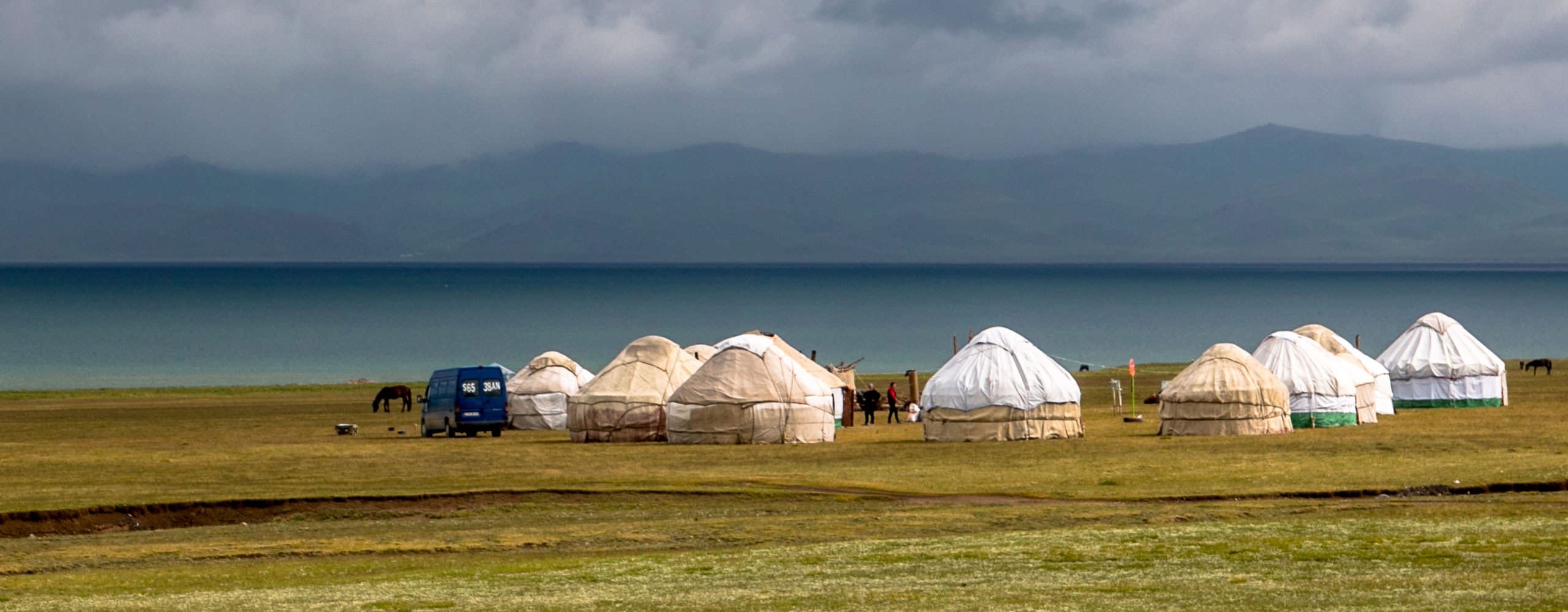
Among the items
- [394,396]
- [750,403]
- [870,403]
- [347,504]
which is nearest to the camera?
[347,504]

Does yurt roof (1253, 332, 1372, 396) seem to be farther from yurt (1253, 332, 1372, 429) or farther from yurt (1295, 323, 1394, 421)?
yurt (1295, 323, 1394, 421)

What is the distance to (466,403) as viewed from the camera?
4806cm

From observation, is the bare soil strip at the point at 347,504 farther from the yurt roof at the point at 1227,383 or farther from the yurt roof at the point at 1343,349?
the yurt roof at the point at 1343,349

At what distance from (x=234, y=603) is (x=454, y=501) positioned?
476 inches

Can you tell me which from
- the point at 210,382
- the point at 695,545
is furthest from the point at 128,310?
the point at 695,545

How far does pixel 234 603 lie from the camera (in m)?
16.6

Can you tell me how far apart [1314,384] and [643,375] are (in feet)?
61.9

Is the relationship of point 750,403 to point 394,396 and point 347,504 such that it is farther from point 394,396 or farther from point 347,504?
point 394,396

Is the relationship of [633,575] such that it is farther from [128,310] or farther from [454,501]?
[128,310]

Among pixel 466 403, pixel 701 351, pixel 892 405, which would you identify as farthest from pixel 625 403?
pixel 892 405

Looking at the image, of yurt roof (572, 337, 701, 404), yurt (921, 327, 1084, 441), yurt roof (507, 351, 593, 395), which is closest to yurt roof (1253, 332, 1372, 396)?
yurt (921, 327, 1084, 441)

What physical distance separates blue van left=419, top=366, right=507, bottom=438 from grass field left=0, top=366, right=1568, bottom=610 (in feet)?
10.1

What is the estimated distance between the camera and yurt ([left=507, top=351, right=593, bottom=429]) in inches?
2077

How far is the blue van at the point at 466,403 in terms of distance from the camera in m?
48.1
